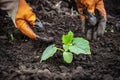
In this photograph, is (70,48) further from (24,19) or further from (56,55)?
(24,19)

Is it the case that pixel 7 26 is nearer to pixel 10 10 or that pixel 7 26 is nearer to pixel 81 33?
pixel 10 10

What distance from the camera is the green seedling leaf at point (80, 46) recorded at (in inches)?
82.8

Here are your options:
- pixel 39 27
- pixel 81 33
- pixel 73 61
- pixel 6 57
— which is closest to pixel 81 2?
pixel 81 33

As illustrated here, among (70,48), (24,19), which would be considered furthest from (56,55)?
(24,19)

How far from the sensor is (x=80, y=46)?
2141mm

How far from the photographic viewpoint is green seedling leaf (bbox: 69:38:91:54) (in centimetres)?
210

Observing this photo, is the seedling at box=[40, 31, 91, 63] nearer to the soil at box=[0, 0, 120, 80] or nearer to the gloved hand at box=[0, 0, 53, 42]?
the soil at box=[0, 0, 120, 80]

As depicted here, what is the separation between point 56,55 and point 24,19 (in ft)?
1.46

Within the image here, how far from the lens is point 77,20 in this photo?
2.94 meters

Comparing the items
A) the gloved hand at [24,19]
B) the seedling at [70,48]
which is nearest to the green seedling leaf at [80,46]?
the seedling at [70,48]

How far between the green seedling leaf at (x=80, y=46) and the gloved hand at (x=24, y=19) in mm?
333

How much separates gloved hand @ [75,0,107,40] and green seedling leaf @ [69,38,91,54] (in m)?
0.41

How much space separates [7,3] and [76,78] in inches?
38.3

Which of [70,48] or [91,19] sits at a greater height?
[91,19]
